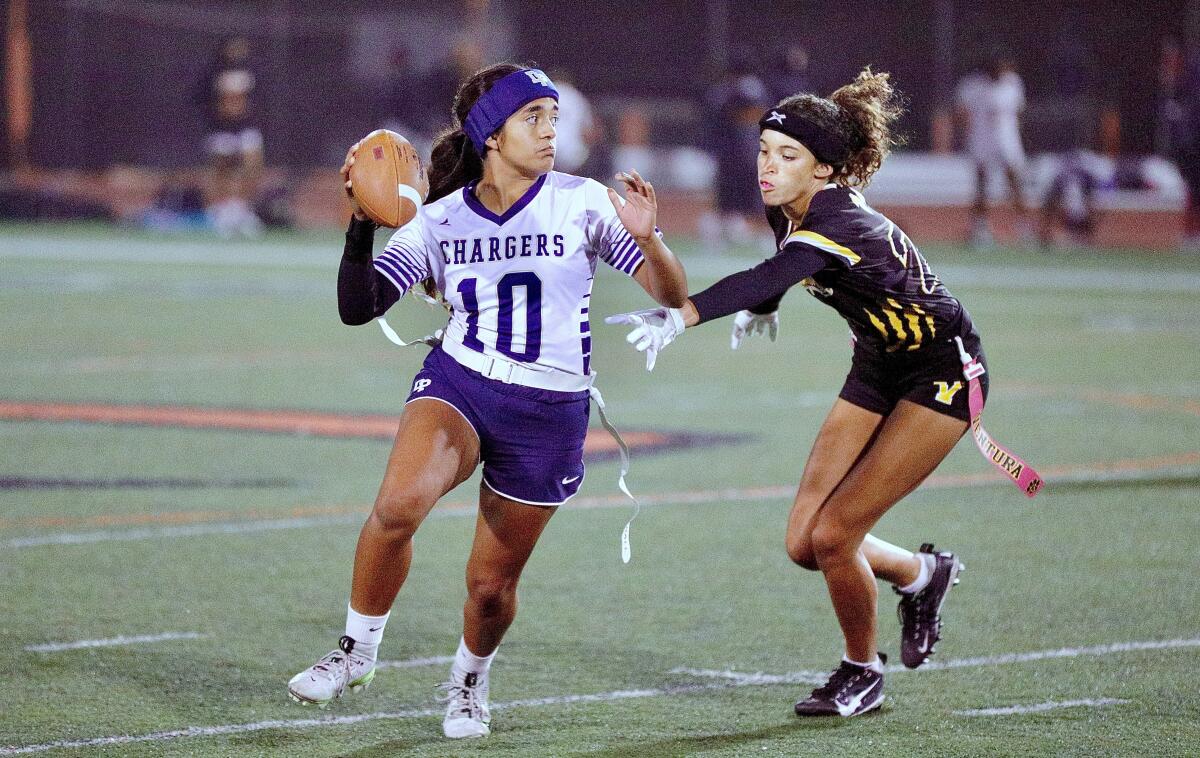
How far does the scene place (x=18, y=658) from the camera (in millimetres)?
5746

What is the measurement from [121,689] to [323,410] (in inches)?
229

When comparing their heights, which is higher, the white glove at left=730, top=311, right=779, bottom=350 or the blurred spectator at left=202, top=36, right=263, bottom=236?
the white glove at left=730, top=311, right=779, bottom=350

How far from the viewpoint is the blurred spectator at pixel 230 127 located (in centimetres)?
2608

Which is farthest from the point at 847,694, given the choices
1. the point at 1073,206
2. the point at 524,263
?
the point at 1073,206

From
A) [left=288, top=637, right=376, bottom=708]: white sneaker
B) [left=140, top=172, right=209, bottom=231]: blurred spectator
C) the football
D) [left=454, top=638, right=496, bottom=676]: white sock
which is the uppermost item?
the football

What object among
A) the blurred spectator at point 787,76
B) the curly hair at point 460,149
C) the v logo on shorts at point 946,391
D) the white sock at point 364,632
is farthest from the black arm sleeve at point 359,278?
the blurred spectator at point 787,76

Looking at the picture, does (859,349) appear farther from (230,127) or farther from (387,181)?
(230,127)

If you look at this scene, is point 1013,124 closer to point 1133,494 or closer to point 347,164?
point 1133,494

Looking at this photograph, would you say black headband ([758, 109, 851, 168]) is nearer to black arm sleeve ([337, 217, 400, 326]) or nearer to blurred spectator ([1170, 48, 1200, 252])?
black arm sleeve ([337, 217, 400, 326])

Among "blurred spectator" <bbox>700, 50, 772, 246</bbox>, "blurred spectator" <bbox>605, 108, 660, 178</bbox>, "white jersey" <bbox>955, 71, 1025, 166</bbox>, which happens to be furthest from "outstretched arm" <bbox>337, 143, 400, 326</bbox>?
"blurred spectator" <bbox>605, 108, 660, 178</bbox>

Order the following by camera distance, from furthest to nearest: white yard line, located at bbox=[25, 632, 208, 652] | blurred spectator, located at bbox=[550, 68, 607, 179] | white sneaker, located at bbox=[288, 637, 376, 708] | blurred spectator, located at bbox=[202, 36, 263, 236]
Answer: blurred spectator, located at bbox=[202, 36, 263, 236] → blurred spectator, located at bbox=[550, 68, 607, 179] → white yard line, located at bbox=[25, 632, 208, 652] → white sneaker, located at bbox=[288, 637, 376, 708]

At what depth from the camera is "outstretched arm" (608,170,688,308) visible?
4.82 metres

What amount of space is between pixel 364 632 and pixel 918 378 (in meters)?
1.76

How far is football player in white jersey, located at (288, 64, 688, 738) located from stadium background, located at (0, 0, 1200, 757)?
357 mm
